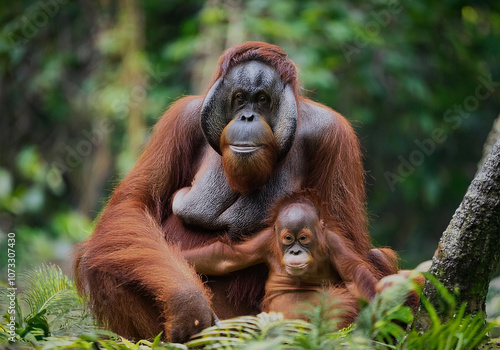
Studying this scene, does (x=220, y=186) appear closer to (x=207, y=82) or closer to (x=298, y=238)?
(x=298, y=238)

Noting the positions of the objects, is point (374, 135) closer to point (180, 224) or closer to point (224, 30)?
point (224, 30)

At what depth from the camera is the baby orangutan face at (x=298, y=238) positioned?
3406mm

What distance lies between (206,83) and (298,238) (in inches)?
202

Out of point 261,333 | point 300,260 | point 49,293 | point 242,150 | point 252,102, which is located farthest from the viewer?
point 49,293

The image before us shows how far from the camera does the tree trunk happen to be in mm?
2812

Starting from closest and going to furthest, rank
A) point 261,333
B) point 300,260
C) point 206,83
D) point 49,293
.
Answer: point 261,333 → point 300,260 → point 49,293 → point 206,83

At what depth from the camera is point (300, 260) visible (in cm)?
339

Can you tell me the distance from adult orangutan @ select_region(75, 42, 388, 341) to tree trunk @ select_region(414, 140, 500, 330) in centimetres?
100

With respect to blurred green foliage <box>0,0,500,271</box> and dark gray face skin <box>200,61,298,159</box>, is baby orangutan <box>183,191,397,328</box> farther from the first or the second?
blurred green foliage <box>0,0,500,271</box>

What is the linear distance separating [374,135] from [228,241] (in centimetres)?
689

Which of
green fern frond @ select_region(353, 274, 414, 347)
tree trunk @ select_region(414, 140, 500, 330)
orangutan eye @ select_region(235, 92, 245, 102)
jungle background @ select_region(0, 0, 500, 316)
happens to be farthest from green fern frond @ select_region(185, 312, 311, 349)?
jungle background @ select_region(0, 0, 500, 316)

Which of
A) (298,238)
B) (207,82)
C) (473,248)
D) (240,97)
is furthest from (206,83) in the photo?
(473,248)

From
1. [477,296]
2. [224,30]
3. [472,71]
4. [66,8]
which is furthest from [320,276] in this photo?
[66,8]

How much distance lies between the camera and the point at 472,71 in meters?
9.69
